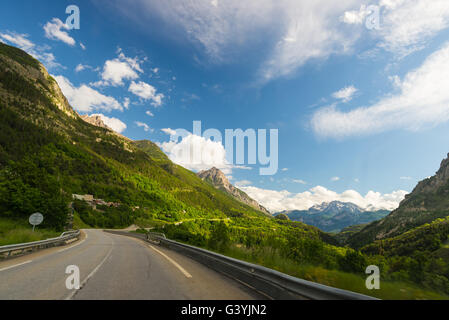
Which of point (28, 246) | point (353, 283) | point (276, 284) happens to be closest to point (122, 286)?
point (276, 284)

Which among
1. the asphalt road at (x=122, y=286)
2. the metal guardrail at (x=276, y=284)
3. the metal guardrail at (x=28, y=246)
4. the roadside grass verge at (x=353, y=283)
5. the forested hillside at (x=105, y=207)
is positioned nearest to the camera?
the metal guardrail at (x=276, y=284)

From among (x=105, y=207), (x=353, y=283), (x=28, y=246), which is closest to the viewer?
(x=353, y=283)

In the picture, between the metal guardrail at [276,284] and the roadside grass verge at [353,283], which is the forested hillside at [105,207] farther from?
the metal guardrail at [276,284]

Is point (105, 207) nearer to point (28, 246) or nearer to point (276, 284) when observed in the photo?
point (28, 246)

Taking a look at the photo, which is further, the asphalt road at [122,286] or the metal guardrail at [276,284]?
the asphalt road at [122,286]

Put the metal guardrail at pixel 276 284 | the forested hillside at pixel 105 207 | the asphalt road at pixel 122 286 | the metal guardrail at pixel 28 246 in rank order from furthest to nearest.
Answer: the metal guardrail at pixel 28 246 < the forested hillside at pixel 105 207 < the asphalt road at pixel 122 286 < the metal guardrail at pixel 276 284

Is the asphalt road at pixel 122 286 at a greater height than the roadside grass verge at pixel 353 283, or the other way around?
the roadside grass verge at pixel 353 283

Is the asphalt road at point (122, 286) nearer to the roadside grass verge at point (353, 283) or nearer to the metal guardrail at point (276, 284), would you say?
the metal guardrail at point (276, 284)

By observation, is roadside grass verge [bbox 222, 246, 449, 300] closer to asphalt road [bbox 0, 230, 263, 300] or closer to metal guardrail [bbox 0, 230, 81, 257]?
asphalt road [bbox 0, 230, 263, 300]

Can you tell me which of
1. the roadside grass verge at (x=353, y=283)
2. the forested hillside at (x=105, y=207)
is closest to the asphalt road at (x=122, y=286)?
the roadside grass verge at (x=353, y=283)

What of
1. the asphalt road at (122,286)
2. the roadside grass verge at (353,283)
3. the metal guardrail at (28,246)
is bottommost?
the metal guardrail at (28,246)
